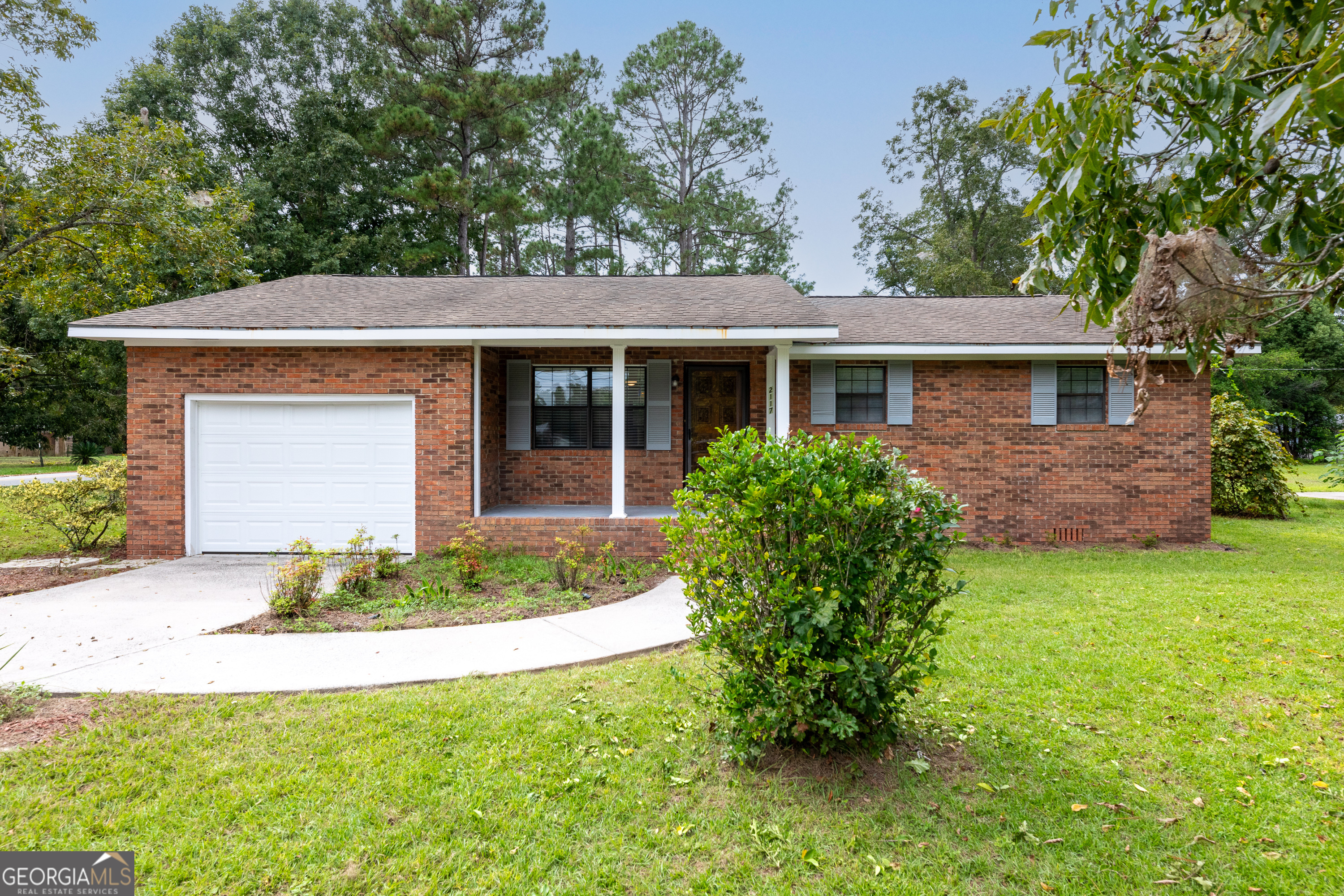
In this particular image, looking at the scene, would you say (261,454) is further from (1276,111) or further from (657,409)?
Result: (1276,111)

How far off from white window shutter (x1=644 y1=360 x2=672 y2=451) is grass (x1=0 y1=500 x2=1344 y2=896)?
19.8 ft

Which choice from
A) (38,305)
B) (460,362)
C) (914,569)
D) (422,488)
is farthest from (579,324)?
(38,305)

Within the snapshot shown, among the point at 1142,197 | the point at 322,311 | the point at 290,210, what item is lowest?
the point at 1142,197

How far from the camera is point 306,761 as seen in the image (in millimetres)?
3209

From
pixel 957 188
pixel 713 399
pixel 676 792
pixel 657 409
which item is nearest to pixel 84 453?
pixel 657 409

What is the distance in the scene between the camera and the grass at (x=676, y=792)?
249cm

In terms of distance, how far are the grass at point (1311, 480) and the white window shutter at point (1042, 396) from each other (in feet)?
22.3

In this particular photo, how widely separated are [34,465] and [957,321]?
32.9m

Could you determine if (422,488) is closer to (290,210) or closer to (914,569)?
(914,569)

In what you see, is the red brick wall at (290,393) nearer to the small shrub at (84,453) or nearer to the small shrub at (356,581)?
the small shrub at (356,581)

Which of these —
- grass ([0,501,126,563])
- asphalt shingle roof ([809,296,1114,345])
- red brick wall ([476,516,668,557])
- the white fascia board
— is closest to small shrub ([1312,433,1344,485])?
asphalt shingle roof ([809,296,1114,345])

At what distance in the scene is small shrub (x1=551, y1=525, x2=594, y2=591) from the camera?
6.98 metres

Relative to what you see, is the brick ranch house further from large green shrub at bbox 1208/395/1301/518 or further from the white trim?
large green shrub at bbox 1208/395/1301/518

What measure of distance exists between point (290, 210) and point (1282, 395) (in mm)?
41269
